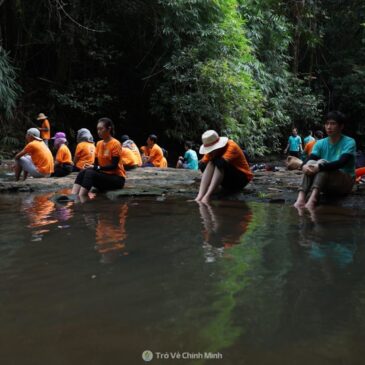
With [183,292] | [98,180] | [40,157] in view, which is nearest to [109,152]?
[98,180]

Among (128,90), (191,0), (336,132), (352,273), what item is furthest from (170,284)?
(128,90)

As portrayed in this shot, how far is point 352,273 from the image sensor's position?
8.14ft

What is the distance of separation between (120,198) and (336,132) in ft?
8.79

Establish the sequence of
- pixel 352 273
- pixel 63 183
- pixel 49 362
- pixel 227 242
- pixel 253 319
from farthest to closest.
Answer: pixel 63 183
pixel 227 242
pixel 352 273
pixel 253 319
pixel 49 362

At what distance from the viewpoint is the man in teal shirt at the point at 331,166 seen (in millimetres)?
5059

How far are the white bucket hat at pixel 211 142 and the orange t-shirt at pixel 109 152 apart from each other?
127 cm

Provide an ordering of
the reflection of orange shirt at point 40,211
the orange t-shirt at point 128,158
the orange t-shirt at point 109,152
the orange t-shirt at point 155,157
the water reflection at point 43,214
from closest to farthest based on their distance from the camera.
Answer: the water reflection at point 43,214, the reflection of orange shirt at point 40,211, the orange t-shirt at point 109,152, the orange t-shirt at point 128,158, the orange t-shirt at point 155,157

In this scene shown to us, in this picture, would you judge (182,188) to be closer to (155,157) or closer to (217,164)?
(217,164)

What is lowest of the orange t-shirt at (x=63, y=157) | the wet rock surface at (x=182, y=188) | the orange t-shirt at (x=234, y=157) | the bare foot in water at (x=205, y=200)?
the wet rock surface at (x=182, y=188)

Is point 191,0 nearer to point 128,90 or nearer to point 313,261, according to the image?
point 128,90

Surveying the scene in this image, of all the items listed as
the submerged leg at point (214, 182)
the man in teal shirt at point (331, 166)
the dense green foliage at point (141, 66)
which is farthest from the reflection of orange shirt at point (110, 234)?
the dense green foliage at point (141, 66)

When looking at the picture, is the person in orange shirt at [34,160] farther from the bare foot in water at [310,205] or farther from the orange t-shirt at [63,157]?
the bare foot in water at [310,205]

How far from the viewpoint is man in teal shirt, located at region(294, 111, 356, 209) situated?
5.06 metres

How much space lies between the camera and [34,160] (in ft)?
28.0
